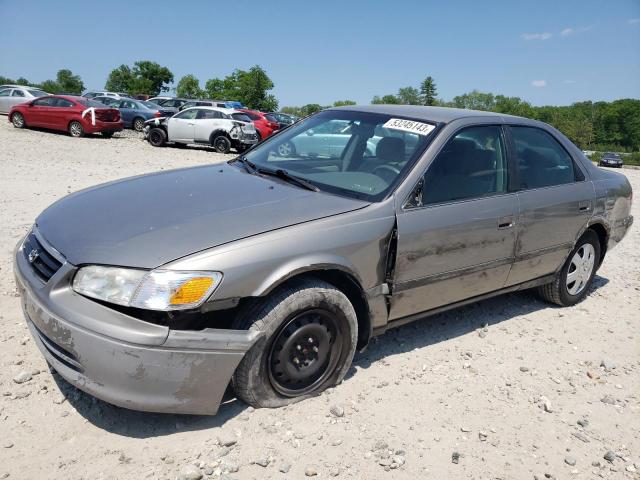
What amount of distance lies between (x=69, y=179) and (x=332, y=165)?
737cm

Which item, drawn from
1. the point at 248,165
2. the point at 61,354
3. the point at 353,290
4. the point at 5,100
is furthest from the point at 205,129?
the point at 61,354

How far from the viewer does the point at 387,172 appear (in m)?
3.42

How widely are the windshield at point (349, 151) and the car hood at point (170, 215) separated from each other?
0.87 feet

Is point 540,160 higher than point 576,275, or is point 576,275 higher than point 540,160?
point 540,160

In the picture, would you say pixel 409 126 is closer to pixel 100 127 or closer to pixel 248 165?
pixel 248 165

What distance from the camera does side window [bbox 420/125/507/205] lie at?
3410 millimetres

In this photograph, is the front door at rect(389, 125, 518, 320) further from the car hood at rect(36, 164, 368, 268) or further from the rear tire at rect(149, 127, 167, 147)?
the rear tire at rect(149, 127, 167, 147)

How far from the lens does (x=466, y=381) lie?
3432 millimetres

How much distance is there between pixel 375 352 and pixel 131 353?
1.85 m

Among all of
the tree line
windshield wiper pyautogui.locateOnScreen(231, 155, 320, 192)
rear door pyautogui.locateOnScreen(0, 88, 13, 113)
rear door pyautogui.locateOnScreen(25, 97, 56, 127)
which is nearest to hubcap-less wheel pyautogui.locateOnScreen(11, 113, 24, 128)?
rear door pyautogui.locateOnScreen(25, 97, 56, 127)

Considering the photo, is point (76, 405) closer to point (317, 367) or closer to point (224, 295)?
point (224, 295)

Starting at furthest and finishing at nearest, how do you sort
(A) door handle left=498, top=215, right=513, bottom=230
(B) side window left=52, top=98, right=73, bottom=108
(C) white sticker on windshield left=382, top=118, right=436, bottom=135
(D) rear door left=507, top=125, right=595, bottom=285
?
(B) side window left=52, top=98, right=73, bottom=108
(D) rear door left=507, top=125, right=595, bottom=285
(A) door handle left=498, top=215, right=513, bottom=230
(C) white sticker on windshield left=382, top=118, right=436, bottom=135

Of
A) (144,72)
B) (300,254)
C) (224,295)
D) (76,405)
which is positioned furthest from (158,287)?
(144,72)

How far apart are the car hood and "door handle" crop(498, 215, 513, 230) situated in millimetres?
1165
